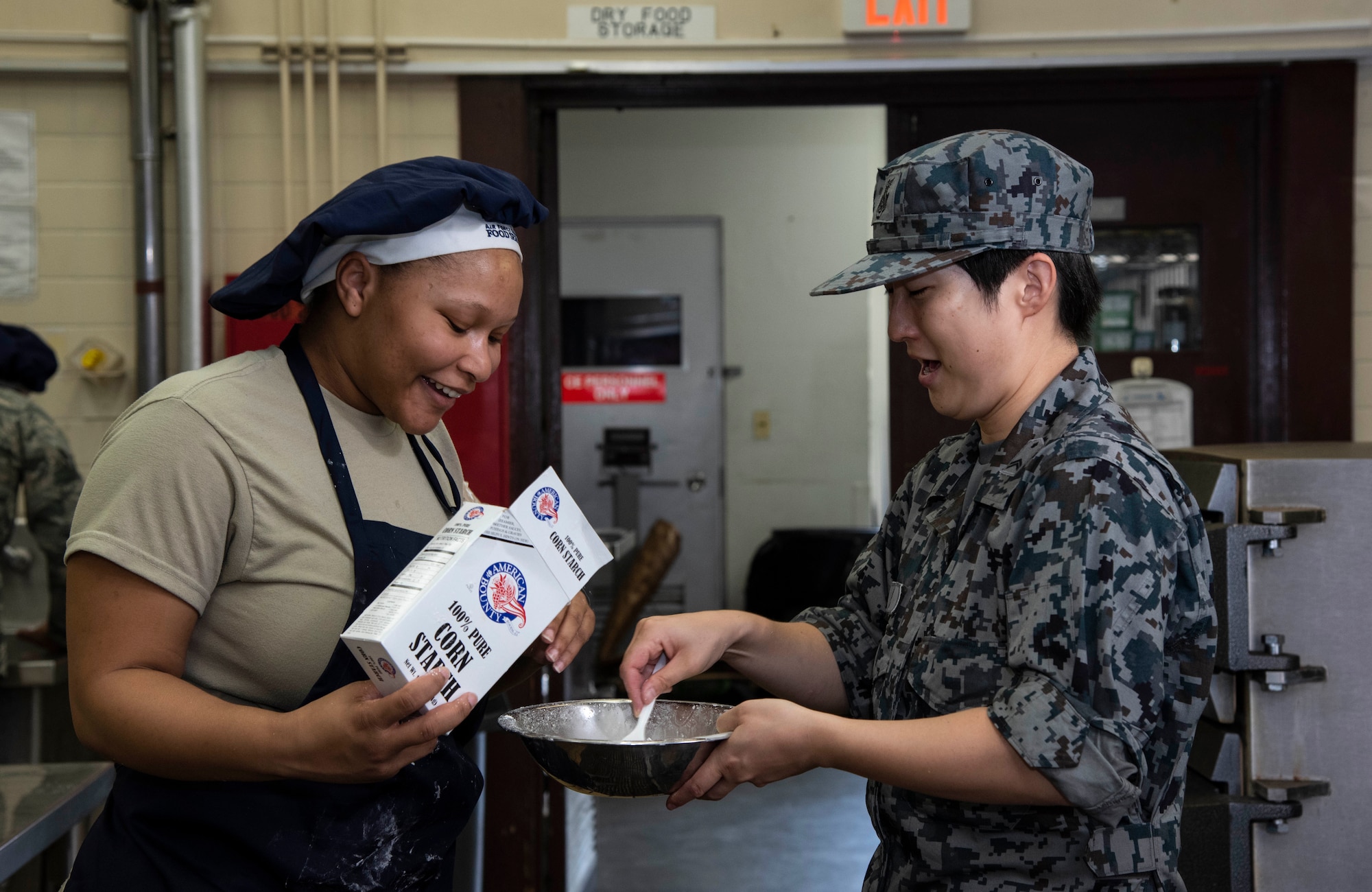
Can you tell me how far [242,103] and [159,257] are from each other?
507mm

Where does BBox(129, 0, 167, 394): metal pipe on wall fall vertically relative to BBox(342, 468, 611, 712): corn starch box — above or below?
above

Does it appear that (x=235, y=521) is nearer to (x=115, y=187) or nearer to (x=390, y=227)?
(x=390, y=227)

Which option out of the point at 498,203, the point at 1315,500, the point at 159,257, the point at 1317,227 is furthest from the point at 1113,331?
the point at 159,257

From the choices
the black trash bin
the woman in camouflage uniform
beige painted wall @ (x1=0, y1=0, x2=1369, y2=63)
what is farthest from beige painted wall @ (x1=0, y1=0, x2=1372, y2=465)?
the black trash bin

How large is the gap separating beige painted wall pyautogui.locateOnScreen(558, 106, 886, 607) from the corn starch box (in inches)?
195

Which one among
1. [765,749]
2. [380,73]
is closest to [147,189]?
[380,73]

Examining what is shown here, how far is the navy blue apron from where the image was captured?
1.25m

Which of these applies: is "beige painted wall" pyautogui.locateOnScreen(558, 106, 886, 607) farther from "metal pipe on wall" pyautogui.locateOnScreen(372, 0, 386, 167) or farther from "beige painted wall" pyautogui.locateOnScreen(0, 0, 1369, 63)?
"metal pipe on wall" pyautogui.locateOnScreen(372, 0, 386, 167)

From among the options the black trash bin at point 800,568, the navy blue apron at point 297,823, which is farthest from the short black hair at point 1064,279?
the black trash bin at point 800,568

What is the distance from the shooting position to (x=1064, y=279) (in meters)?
1.32

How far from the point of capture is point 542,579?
130 cm

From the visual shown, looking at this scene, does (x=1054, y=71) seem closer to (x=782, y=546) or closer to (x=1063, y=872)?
(x=1063, y=872)

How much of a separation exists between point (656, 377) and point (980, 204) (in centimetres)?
503

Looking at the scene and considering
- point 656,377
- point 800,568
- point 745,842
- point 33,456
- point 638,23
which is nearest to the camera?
point 33,456
